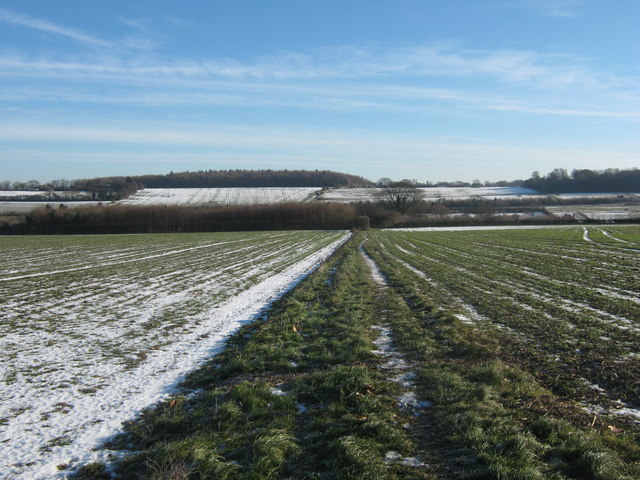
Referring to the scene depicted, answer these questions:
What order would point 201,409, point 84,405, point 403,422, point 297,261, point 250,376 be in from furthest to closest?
point 297,261 → point 250,376 → point 84,405 → point 201,409 → point 403,422

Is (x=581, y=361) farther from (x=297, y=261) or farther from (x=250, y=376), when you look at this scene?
(x=297, y=261)

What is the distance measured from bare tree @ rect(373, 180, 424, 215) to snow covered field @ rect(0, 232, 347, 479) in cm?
8939

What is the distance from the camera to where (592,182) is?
140375 millimetres

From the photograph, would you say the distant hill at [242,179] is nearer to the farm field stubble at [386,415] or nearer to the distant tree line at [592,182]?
the distant tree line at [592,182]

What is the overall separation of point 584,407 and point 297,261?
25.3 metres

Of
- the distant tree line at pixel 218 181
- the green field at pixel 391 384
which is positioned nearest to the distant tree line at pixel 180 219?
the distant tree line at pixel 218 181

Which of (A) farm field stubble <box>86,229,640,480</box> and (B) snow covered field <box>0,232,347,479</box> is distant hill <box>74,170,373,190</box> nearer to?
(B) snow covered field <box>0,232,347,479</box>

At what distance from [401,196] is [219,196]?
57.1 m

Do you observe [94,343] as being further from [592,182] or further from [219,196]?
[592,182]

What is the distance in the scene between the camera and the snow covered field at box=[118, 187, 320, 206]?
12162 cm

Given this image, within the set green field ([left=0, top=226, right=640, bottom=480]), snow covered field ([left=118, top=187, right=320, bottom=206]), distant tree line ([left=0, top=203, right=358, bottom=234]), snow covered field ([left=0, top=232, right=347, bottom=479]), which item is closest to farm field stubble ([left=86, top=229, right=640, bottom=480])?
green field ([left=0, top=226, right=640, bottom=480])

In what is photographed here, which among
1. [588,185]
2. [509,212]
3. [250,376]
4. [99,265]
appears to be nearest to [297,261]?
[99,265]

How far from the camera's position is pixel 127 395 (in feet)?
25.2

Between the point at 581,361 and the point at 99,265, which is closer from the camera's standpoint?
the point at 581,361
